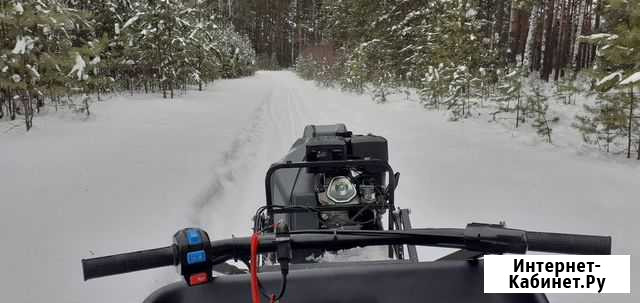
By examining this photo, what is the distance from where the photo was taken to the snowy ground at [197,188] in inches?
149

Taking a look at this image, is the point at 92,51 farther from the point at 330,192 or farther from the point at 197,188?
the point at 330,192

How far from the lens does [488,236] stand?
1.42m

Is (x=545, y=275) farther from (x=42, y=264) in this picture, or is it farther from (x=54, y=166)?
(x=54, y=166)

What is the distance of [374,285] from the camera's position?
1.40 m

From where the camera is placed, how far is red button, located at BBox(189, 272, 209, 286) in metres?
1.32

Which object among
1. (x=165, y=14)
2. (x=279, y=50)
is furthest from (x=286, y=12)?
(x=165, y=14)

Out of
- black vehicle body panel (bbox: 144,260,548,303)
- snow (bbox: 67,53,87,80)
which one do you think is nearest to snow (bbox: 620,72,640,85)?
black vehicle body panel (bbox: 144,260,548,303)

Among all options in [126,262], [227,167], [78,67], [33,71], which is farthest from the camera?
[78,67]

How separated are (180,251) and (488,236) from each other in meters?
0.98

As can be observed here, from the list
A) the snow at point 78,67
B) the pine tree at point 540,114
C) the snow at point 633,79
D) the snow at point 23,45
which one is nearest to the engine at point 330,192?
the snow at point 633,79

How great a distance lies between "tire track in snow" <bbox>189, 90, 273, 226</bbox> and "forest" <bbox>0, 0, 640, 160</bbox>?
440cm

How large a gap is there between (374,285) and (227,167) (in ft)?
19.8

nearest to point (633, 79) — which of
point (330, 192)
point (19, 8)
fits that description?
point (330, 192)

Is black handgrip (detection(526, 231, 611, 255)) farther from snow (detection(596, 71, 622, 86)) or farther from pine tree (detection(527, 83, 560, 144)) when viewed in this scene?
pine tree (detection(527, 83, 560, 144))
